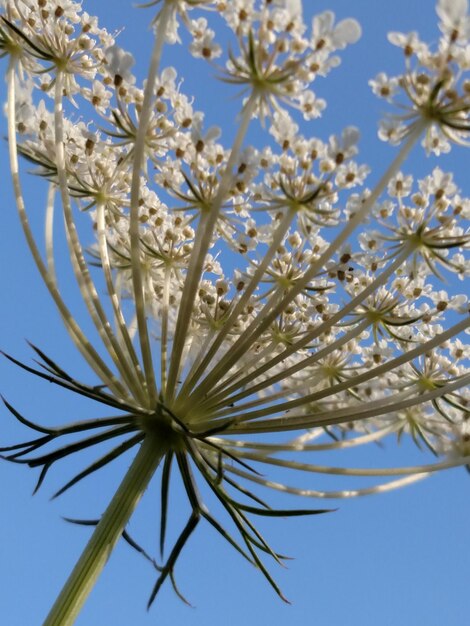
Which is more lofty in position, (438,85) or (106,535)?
(438,85)

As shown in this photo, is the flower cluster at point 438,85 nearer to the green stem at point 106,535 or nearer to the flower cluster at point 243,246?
the flower cluster at point 243,246

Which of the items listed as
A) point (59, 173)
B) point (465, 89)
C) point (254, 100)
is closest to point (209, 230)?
point (254, 100)

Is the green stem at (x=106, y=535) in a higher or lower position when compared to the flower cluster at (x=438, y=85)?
lower

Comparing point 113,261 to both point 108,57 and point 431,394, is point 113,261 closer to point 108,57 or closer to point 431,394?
point 108,57

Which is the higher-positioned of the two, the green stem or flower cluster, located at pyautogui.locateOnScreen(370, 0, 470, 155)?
flower cluster, located at pyautogui.locateOnScreen(370, 0, 470, 155)

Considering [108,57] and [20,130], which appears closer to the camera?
[108,57]

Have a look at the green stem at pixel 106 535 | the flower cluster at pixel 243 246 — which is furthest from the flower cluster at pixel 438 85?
the green stem at pixel 106 535

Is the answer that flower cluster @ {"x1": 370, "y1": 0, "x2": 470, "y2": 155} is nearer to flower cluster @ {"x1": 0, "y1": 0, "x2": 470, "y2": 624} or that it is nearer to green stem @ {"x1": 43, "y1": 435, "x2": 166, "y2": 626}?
flower cluster @ {"x1": 0, "y1": 0, "x2": 470, "y2": 624}

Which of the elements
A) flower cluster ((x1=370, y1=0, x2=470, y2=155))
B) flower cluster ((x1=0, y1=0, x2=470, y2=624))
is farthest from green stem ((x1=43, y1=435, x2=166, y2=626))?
flower cluster ((x1=370, y1=0, x2=470, y2=155))
